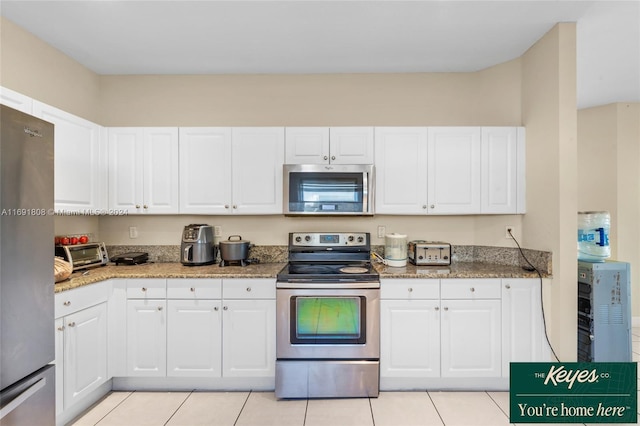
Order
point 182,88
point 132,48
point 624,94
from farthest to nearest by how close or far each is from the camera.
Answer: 1. point 624,94
2. point 182,88
3. point 132,48

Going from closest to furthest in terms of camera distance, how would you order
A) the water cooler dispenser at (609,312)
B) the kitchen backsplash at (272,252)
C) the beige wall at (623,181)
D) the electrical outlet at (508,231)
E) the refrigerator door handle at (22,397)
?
the refrigerator door handle at (22,397) < the water cooler dispenser at (609,312) < the electrical outlet at (508,231) < the kitchen backsplash at (272,252) < the beige wall at (623,181)

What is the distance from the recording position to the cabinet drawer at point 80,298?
1.91 meters

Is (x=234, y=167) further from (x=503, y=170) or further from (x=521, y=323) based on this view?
(x=521, y=323)

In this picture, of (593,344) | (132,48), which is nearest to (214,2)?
(132,48)

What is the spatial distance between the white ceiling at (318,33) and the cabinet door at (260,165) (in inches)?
27.7

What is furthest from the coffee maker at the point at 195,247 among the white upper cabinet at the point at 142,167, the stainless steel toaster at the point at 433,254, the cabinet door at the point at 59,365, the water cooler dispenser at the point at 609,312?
the water cooler dispenser at the point at 609,312

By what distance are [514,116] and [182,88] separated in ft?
10.2

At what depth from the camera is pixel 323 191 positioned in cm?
Result: 261

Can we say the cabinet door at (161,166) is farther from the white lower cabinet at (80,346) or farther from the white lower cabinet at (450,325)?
the white lower cabinet at (450,325)

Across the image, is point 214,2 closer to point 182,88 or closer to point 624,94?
point 182,88

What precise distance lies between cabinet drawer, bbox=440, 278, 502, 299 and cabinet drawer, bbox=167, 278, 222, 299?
172 cm

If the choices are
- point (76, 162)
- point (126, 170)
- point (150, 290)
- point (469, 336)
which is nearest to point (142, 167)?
point (126, 170)

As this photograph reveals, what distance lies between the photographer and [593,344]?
7.78 feet

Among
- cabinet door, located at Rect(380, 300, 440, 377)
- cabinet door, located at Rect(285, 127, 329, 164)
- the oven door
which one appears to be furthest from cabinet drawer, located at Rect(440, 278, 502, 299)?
cabinet door, located at Rect(285, 127, 329, 164)
